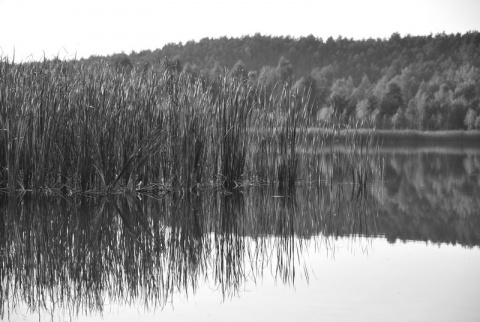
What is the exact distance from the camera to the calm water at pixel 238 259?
345 cm

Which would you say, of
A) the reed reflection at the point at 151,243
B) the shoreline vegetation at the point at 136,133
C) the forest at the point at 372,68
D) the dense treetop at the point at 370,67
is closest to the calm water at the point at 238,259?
the reed reflection at the point at 151,243

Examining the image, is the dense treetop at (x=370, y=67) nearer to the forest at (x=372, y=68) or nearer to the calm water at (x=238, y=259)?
the forest at (x=372, y=68)

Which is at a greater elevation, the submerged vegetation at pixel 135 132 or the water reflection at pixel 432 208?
the submerged vegetation at pixel 135 132

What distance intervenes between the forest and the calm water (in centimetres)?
5326

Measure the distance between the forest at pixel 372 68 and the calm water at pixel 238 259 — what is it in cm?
5326

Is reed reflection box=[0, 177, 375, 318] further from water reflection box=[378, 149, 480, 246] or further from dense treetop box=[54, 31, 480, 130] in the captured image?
dense treetop box=[54, 31, 480, 130]

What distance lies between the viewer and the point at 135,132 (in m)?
7.70

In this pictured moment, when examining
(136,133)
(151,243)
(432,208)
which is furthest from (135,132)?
(432,208)

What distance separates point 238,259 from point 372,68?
284 feet

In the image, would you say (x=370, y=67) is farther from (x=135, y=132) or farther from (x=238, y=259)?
(x=238, y=259)

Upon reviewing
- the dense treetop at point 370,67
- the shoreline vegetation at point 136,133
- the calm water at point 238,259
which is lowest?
the calm water at point 238,259

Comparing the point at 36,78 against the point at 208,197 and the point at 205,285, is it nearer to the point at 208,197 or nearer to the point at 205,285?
the point at 208,197

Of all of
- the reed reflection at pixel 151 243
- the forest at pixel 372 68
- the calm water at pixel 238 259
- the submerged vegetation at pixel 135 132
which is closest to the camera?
the calm water at pixel 238 259

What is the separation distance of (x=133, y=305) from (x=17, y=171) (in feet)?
13.8
